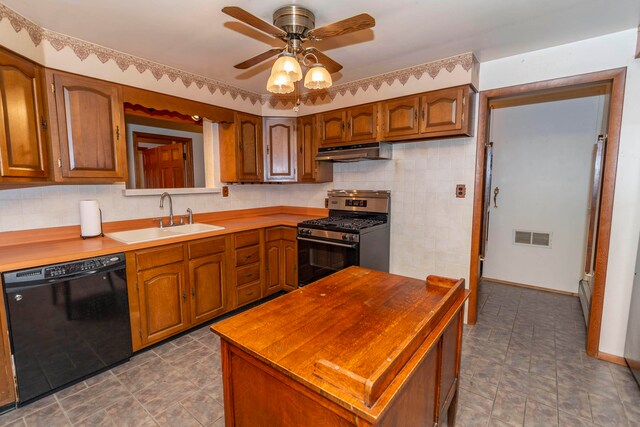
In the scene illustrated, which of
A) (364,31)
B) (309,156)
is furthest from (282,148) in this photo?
(364,31)

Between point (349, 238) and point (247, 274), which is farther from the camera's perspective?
point (247, 274)

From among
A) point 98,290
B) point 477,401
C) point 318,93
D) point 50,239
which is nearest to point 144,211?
point 50,239

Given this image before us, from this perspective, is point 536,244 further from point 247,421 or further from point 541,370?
point 247,421

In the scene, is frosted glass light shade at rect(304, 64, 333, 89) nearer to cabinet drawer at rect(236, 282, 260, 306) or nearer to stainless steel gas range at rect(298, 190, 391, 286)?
stainless steel gas range at rect(298, 190, 391, 286)

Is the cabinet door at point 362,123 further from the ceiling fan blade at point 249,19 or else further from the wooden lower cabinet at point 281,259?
the ceiling fan blade at point 249,19

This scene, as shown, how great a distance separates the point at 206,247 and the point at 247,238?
0.47m

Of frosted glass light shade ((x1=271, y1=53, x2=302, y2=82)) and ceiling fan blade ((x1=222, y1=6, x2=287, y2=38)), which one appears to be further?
frosted glass light shade ((x1=271, y1=53, x2=302, y2=82))

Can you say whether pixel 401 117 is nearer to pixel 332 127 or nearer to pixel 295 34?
pixel 332 127

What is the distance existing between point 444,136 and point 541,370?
6.37 ft

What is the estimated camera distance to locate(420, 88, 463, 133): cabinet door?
2520 mm

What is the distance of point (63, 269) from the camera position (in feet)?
6.18

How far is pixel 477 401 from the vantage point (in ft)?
6.15

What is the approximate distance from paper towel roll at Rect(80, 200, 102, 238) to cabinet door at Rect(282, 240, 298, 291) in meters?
1.72

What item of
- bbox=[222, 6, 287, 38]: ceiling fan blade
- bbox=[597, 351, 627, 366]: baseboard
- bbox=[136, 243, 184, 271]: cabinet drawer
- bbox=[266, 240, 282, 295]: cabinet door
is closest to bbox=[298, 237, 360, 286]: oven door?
bbox=[266, 240, 282, 295]: cabinet door
